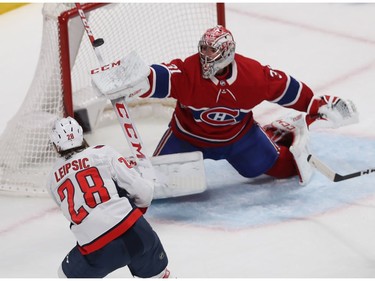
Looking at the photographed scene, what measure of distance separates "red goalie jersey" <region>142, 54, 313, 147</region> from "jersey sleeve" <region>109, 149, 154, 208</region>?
657 millimetres

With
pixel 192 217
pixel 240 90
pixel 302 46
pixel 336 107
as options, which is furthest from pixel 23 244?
pixel 302 46

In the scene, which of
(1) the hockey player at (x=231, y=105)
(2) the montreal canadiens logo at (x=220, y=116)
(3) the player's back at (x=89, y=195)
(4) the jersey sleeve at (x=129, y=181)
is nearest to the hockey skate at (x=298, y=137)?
(1) the hockey player at (x=231, y=105)

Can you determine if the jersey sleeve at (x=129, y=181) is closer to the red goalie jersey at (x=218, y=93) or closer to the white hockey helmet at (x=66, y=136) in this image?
the white hockey helmet at (x=66, y=136)

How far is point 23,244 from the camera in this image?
3764 mm

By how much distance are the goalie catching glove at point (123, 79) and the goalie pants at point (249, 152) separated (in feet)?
0.97

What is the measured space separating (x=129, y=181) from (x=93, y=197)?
14 cm

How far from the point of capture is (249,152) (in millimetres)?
3982

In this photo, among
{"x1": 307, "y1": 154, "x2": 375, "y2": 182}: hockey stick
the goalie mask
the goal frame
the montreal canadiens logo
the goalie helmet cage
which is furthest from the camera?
the goalie helmet cage

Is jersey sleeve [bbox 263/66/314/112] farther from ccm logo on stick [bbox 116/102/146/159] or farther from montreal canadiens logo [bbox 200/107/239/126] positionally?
ccm logo on stick [bbox 116/102/146/159]

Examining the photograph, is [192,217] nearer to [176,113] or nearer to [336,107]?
[176,113]

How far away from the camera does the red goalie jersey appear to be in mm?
3771

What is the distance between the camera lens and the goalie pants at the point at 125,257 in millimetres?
3055

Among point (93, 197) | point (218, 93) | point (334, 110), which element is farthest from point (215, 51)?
point (93, 197)

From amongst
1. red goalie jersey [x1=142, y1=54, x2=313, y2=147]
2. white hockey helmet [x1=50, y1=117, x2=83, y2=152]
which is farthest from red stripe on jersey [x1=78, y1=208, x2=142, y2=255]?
red goalie jersey [x1=142, y1=54, x2=313, y2=147]
